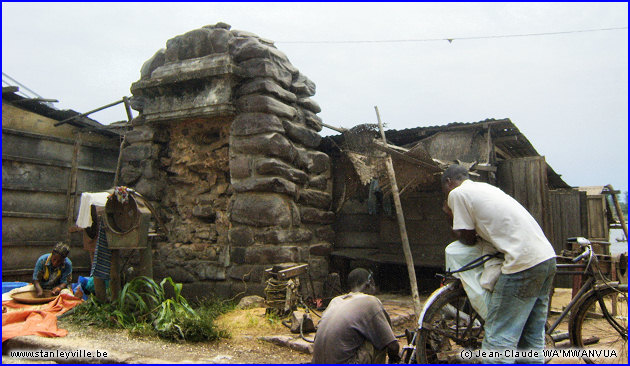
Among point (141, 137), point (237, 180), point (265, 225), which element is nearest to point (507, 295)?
point (265, 225)

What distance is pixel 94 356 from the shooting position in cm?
419

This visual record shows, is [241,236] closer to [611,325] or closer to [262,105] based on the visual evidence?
[262,105]

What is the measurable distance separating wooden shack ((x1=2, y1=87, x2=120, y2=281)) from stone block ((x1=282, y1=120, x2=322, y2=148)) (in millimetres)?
4397

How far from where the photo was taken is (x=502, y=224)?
335 cm

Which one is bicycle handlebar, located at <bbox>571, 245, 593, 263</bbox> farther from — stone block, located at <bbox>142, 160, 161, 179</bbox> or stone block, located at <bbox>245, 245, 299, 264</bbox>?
stone block, located at <bbox>142, 160, 161, 179</bbox>

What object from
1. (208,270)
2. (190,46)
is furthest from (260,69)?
(208,270)

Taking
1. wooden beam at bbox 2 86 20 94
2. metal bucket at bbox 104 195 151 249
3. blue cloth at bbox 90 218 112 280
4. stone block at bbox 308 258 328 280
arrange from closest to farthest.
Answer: metal bucket at bbox 104 195 151 249, blue cloth at bbox 90 218 112 280, stone block at bbox 308 258 328 280, wooden beam at bbox 2 86 20 94

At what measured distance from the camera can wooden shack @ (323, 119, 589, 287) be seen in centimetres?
670

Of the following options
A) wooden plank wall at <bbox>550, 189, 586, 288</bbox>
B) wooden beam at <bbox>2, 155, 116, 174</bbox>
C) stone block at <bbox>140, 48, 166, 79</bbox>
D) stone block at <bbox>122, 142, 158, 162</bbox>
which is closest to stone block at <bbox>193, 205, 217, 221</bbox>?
stone block at <bbox>122, 142, 158, 162</bbox>

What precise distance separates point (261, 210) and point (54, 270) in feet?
10.6

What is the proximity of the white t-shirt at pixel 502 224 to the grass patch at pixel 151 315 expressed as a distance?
9.14ft

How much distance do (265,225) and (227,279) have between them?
36.8 inches

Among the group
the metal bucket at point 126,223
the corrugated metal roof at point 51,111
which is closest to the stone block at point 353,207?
the metal bucket at point 126,223

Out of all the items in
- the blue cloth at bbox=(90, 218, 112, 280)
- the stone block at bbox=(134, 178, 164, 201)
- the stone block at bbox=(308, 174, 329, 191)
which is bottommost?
the blue cloth at bbox=(90, 218, 112, 280)
